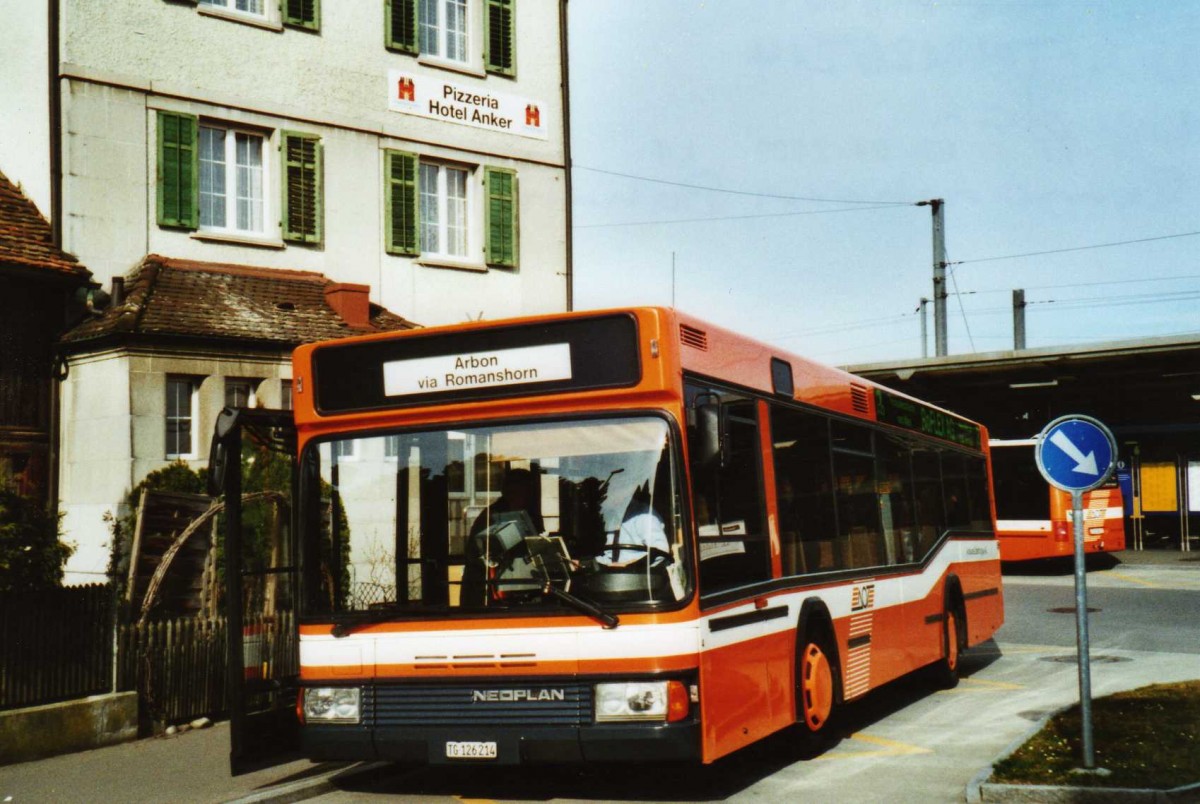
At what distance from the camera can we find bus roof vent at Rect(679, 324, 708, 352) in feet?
25.1

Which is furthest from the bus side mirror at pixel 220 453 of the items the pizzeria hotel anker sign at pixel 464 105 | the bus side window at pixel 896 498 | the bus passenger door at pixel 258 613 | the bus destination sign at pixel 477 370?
the pizzeria hotel anker sign at pixel 464 105

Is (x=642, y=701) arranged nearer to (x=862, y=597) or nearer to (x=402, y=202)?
(x=862, y=597)

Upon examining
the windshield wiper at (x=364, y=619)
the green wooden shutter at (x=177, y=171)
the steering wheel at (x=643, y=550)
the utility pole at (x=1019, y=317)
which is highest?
the utility pole at (x=1019, y=317)

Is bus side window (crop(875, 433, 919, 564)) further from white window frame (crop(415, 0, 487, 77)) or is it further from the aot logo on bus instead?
white window frame (crop(415, 0, 487, 77))

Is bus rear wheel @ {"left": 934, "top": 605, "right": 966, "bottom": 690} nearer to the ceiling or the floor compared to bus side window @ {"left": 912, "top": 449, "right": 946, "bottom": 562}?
nearer to the floor

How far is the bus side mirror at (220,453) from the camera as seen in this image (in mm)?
7785

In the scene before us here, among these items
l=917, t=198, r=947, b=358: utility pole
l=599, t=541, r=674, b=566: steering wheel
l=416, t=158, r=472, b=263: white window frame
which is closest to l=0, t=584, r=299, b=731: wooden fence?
l=599, t=541, r=674, b=566: steering wheel

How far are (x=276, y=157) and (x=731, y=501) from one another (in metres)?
14.1

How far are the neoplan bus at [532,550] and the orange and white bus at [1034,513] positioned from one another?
23.1 m

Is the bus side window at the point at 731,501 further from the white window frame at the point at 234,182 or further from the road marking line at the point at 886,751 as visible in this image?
the white window frame at the point at 234,182

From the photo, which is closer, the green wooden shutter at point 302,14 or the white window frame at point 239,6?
the white window frame at point 239,6

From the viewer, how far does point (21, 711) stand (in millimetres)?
10164

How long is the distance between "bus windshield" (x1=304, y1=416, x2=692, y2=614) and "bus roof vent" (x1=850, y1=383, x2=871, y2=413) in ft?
13.2

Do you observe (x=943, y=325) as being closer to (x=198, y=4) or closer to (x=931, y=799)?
(x=198, y=4)
